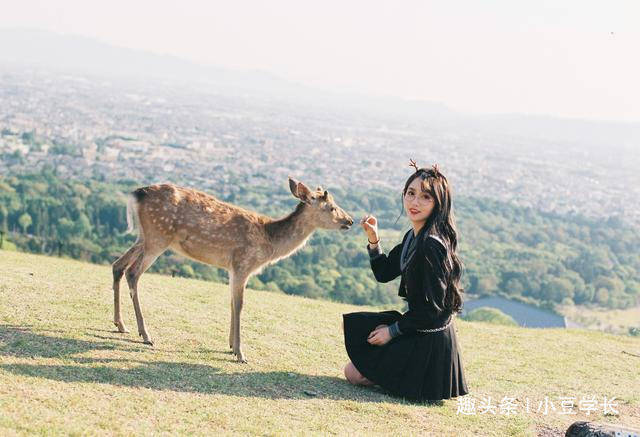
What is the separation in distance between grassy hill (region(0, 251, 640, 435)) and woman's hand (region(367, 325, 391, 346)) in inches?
21.2

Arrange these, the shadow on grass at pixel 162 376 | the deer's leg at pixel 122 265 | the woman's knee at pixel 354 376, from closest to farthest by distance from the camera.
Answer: the shadow on grass at pixel 162 376, the woman's knee at pixel 354 376, the deer's leg at pixel 122 265

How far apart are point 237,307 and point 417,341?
2.22m

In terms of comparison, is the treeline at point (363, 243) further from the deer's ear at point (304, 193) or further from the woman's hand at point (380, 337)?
the woman's hand at point (380, 337)

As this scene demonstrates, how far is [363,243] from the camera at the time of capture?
58.5m

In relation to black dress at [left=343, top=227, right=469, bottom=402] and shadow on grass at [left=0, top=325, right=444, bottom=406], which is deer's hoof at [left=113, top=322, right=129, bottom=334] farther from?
black dress at [left=343, top=227, right=469, bottom=402]

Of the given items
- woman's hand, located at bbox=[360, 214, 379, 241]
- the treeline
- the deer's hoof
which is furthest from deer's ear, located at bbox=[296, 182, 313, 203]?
the treeline

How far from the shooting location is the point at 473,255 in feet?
224

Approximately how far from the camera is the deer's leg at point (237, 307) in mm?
7543

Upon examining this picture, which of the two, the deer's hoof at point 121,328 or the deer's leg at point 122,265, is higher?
the deer's leg at point 122,265

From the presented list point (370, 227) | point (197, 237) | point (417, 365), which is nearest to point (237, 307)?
point (197, 237)

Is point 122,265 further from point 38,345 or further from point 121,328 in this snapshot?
point 38,345

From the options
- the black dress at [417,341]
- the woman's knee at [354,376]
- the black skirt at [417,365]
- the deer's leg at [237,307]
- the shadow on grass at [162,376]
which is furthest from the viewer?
the deer's leg at [237,307]

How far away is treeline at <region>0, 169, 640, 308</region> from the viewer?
40.4 meters

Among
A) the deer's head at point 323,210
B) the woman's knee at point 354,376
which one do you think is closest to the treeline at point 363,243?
the deer's head at point 323,210
